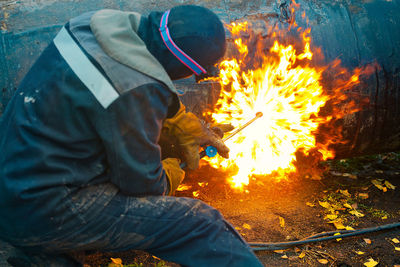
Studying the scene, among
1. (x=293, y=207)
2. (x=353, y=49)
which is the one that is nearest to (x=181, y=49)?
(x=353, y=49)

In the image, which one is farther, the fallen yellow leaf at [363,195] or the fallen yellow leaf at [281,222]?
the fallen yellow leaf at [363,195]

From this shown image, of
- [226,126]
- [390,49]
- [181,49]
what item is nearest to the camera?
[181,49]

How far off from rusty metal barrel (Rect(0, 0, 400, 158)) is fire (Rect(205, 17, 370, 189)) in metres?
0.15

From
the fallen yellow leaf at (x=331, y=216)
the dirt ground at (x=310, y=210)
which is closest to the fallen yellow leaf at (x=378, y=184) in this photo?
the dirt ground at (x=310, y=210)

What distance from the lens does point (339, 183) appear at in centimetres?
426

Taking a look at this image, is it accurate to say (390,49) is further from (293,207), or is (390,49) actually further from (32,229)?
(32,229)

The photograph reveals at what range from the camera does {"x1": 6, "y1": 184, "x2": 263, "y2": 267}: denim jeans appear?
2.01 meters

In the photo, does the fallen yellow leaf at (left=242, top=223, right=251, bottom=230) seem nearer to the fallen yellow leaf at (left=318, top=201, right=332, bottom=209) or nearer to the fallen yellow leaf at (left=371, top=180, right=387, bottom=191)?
the fallen yellow leaf at (left=318, top=201, right=332, bottom=209)

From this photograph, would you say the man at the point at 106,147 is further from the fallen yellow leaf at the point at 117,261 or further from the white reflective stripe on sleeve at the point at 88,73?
the fallen yellow leaf at the point at 117,261

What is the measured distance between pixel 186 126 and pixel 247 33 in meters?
1.21

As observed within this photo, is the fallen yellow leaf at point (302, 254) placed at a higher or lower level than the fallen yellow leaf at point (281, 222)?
higher

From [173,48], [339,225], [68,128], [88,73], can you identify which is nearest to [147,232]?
[68,128]

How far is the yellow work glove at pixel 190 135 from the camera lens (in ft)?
9.12

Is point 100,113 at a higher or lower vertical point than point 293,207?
higher
